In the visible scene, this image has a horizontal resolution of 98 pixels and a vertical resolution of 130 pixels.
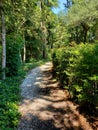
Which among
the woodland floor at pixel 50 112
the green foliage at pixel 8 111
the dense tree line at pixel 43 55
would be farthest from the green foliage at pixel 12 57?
the green foliage at pixel 8 111

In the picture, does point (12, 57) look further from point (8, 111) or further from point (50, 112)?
point (8, 111)

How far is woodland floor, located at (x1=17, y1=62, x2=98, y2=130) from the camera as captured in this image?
6910 mm

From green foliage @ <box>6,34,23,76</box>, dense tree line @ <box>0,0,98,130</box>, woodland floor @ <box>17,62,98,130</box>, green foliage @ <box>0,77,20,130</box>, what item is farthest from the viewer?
green foliage @ <box>6,34,23,76</box>

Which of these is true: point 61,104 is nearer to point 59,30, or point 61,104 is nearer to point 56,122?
point 56,122

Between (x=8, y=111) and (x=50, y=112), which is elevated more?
(x=8, y=111)

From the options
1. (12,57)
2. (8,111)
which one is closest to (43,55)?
(12,57)

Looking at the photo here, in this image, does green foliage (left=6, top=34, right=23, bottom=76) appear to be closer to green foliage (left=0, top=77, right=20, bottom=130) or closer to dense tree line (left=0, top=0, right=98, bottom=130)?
dense tree line (left=0, top=0, right=98, bottom=130)

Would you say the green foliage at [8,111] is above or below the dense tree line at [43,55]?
below

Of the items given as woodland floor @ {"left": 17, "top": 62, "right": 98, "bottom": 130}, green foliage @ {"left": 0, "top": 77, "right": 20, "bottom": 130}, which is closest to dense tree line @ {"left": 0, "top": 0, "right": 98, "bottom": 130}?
green foliage @ {"left": 0, "top": 77, "right": 20, "bottom": 130}

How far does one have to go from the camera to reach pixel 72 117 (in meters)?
7.58

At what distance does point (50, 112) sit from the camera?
8102mm

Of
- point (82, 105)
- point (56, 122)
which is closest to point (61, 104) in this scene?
point (82, 105)

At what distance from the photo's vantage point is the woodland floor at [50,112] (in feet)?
22.7

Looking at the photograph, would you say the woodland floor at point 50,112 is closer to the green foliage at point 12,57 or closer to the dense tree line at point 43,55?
the dense tree line at point 43,55
